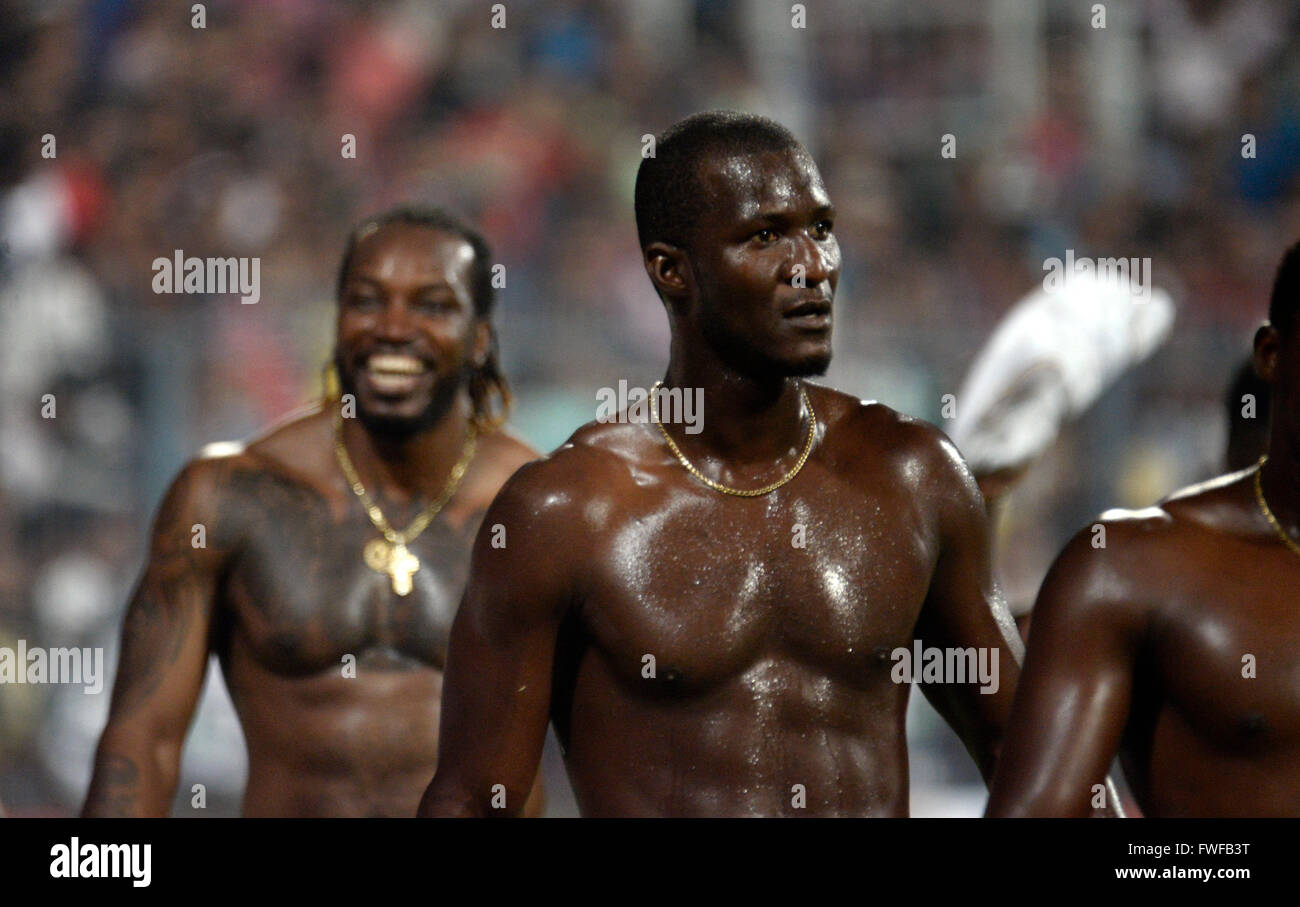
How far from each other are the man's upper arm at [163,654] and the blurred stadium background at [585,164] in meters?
2.69

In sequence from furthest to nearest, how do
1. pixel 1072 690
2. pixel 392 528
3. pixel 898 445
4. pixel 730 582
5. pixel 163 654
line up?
1. pixel 392 528
2. pixel 163 654
3. pixel 898 445
4. pixel 730 582
5. pixel 1072 690

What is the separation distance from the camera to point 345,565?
12.5 ft

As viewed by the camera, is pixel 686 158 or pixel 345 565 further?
pixel 345 565

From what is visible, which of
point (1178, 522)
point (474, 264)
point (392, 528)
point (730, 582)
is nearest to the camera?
point (1178, 522)

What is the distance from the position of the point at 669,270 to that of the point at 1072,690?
856 millimetres

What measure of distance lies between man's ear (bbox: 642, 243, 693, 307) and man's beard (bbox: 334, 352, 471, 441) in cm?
111

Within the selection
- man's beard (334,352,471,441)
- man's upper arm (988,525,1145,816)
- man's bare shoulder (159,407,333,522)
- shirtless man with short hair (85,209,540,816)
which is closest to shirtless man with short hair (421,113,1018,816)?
man's upper arm (988,525,1145,816)

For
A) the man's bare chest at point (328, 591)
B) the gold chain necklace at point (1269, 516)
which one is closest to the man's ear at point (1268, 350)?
the gold chain necklace at point (1269, 516)

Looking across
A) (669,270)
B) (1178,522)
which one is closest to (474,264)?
(669,270)

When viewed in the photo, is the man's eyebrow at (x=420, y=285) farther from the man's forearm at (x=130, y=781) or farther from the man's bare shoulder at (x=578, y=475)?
the man's bare shoulder at (x=578, y=475)

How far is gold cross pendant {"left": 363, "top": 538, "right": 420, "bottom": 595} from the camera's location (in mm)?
3779

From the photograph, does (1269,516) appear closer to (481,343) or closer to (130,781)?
(481,343)

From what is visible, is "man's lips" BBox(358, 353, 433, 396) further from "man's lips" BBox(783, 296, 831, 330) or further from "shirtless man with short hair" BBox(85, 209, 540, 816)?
"man's lips" BBox(783, 296, 831, 330)
